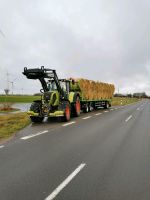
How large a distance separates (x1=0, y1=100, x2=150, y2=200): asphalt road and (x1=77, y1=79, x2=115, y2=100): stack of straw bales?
16.3 metres

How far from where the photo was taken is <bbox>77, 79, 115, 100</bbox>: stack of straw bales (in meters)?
29.2

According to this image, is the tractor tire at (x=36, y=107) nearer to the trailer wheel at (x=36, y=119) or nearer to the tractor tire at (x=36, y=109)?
the tractor tire at (x=36, y=109)

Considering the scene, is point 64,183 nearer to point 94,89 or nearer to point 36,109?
point 36,109

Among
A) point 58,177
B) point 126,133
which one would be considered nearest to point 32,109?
point 126,133

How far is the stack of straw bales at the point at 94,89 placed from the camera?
1150 inches

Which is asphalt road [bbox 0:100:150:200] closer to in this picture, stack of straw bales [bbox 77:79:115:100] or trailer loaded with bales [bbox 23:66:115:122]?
trailer loaded with bales [bbox 23:66:115:122]

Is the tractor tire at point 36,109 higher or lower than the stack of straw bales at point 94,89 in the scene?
lower

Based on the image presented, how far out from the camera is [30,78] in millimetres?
21609

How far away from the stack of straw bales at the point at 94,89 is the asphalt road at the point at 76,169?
16261mm

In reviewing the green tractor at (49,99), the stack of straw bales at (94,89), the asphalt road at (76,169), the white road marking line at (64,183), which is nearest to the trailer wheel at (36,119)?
the green tractor at (49,99)

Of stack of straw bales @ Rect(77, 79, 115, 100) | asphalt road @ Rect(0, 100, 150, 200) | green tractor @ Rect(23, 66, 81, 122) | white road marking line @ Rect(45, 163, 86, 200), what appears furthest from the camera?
stack of straw bales @ Rect(77, 79, 115, 100)

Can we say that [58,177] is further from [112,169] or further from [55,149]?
[55,149]

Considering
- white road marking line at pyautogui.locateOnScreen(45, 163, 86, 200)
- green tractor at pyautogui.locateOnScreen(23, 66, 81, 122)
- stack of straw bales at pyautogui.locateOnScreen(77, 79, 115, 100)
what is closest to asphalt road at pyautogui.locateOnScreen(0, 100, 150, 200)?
white road marking line at pyautogui.locateOnScreen(45, 163, 86, 200)

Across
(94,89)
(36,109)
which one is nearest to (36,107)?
(36,109)
